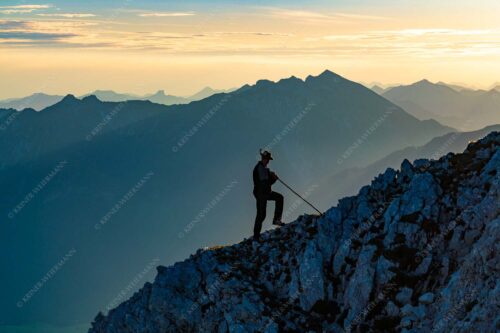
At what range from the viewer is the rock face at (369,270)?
29.4m

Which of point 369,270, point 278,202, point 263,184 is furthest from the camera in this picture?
point 278,202

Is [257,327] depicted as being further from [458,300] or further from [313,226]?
[458,300]

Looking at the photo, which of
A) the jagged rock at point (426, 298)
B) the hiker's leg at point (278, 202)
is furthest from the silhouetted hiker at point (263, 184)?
the jagged rock at point (426, 298)

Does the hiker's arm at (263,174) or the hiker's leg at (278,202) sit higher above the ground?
the hiker's arm at (263,174)

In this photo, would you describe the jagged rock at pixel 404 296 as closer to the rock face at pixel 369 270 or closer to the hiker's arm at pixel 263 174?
the rock face at pixel 369 270

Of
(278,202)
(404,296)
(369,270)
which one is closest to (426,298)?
(404,296)

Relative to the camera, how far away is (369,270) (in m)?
34.9

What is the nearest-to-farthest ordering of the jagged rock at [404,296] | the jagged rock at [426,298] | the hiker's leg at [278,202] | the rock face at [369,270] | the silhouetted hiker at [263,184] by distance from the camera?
the rock face at [369,270]
the jagged rock at [426,298]
the jagged rock at [404,296]
the silhouetted hiker at [263,184]
the hiker's leg at [278,202]

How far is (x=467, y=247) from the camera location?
1302 inches

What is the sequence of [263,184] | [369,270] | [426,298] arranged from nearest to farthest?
1. [426,298]
2. [369,270]
3. [263,184]

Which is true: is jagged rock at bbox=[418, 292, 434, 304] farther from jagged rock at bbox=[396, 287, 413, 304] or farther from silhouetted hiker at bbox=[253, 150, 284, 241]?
silhouetted hiker at bbox=[253, 150, 284, 241]

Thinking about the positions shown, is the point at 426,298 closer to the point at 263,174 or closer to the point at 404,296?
the point at 404,296

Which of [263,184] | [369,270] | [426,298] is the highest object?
[263,184]

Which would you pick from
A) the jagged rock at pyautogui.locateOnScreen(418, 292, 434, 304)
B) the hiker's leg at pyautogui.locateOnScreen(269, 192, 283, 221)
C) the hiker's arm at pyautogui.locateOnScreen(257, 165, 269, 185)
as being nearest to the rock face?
the jagged rock at pyautogui.locateOnScreen(418, 292, 434, 304)
